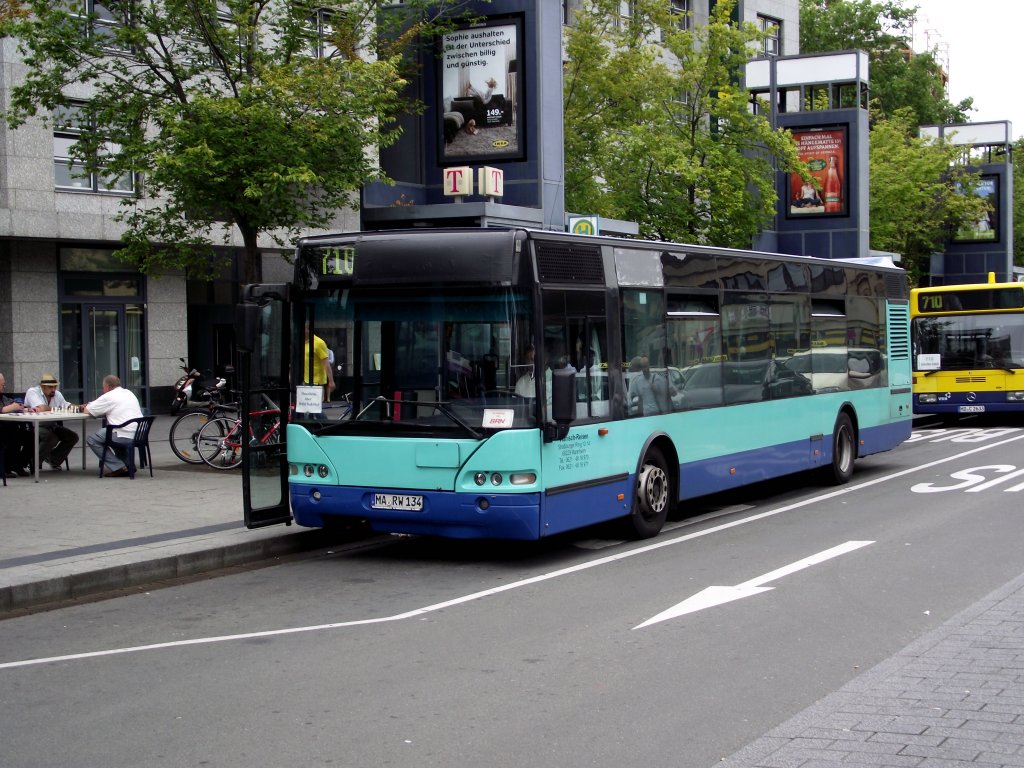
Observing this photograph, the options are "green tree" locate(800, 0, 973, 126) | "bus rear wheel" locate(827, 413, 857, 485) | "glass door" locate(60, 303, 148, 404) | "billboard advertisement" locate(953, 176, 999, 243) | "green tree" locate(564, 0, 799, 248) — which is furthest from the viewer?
"green tree" locate(800, 0, 973, 126)

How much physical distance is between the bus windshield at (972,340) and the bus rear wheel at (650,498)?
16295 millimetres

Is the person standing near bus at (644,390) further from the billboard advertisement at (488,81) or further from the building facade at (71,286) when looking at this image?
the building facade at (71,286)

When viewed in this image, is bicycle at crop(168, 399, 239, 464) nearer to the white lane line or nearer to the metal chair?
the metal chair

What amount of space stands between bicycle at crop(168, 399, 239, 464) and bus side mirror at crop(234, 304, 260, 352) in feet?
21.7

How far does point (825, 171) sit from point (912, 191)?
475 centimetres

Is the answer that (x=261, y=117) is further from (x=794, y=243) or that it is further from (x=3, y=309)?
(x=794, y=243)

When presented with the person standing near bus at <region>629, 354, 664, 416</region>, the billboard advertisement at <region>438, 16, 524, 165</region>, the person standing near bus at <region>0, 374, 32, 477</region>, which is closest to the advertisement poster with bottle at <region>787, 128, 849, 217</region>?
the billboard advertisement at <region>438, 16, 524, 165</region>

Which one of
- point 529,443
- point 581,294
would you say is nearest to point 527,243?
point 581,294

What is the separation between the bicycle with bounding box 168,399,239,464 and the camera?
17.7 meters

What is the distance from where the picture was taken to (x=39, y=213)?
81.4 ft

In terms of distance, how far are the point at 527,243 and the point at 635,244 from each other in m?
1.90

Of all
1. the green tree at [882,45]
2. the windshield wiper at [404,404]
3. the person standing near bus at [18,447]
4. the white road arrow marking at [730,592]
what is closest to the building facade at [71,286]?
the person standing near bus at [18,447]

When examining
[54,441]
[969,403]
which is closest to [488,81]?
[54,441]

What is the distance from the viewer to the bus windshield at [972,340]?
86.4 feet
